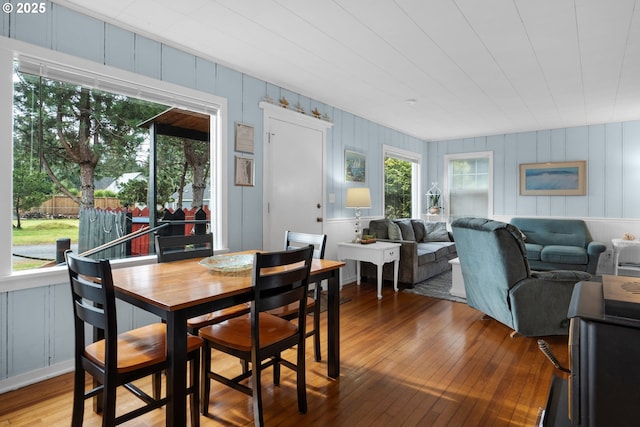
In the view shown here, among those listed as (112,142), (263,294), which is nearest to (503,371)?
(263,294)

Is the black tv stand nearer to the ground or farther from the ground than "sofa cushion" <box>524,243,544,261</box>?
farther from the ground

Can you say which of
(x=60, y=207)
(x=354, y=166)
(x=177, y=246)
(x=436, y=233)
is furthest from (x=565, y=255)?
(x=60, y=207)

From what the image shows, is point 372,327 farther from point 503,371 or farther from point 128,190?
point 128,190

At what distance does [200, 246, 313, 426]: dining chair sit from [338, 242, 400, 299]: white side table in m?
2.44

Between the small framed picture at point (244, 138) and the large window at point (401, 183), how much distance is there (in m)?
2.86

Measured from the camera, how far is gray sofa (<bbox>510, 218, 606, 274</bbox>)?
5.15m

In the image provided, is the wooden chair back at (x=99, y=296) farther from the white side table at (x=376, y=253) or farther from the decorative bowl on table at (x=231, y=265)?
the white side table at (x=376, y=253)

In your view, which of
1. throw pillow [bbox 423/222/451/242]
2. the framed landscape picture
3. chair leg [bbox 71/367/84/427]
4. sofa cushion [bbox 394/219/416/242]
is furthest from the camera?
throw pillow [bbox 423/222/451/242]

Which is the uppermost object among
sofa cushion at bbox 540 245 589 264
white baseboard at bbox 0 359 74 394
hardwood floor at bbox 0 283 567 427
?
sofa cushion at bbox 540 245 589 264

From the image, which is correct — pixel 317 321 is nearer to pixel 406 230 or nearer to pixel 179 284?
pixel 179 284

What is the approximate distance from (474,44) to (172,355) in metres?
2.98

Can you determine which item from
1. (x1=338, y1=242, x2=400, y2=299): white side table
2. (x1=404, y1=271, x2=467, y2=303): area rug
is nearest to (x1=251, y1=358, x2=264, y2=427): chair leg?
(x1=338, y1=242, x2=400, y2=299): white side table

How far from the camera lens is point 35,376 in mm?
2297

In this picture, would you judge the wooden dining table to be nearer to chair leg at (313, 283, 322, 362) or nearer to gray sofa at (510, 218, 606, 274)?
chair leg at (313, 283, 322, 362)
